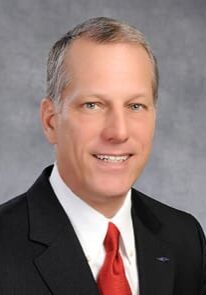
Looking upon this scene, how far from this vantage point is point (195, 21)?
A: 4797mm

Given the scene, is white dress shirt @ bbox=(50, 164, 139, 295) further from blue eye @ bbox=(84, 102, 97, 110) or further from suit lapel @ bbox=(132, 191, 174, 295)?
blue eye @ bbox=(84, 102, 97, 110)

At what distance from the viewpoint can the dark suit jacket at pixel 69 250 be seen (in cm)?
236

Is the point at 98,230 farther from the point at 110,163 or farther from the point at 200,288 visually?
the point at 200,288

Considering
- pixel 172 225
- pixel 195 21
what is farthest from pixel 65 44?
pixel 195 21

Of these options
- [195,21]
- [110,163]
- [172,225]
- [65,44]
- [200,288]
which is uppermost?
[195,21]

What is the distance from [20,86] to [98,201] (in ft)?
7.29

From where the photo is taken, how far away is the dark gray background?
4.58 meters

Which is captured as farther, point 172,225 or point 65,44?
point 172,225

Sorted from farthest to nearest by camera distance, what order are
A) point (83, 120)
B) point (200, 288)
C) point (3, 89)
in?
point (3, 89) < point (200, 288) < point (83, 120)

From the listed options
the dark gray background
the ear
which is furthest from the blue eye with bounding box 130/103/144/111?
the dark gray background

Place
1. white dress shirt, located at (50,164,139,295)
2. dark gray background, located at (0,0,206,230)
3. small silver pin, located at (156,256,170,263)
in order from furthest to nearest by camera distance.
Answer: dark gray background, located at (0,0,206,230) → small silver pin, located at (156,256,170,263) → white dress shirt, located at (50,164,139,295)

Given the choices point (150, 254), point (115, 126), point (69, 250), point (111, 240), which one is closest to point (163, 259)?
point (150, 254)

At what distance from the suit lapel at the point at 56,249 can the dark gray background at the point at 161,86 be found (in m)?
2.10

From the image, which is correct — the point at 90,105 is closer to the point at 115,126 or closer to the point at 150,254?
the point at 115,126
